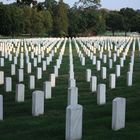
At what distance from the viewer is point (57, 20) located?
69938 millimetres

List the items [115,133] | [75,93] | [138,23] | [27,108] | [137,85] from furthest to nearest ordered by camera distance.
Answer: [138,23], [137,85], [27,108], [75,93], [115,133]

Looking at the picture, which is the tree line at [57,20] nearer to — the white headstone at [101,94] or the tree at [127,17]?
the tree at [127,17]

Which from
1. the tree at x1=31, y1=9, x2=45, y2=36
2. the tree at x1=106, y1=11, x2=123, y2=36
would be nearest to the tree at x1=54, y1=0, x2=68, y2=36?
the tree at x1=31, y1=9, x2=45, y2=36

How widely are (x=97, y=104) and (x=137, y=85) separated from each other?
372 cm

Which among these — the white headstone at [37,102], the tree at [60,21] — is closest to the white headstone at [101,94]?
the white headstone at [37,102]

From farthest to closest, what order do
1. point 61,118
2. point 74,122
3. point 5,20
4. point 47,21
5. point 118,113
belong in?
point 47,21
point 5,20
point 61,118
point 118,113
point 74,122

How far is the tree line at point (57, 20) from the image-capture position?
57.4m

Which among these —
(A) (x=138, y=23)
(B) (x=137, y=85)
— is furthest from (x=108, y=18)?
(B) (x=137, y=85)

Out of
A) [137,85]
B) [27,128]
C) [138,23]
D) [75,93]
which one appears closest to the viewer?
[27,128]

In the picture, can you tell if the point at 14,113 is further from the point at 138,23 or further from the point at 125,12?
the point at 125,12

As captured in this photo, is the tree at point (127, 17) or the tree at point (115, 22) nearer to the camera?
the tree at point (127, 17)

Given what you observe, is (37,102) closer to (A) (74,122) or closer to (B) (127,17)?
(A) (74,122)

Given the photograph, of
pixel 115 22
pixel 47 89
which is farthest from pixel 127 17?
pixel 47 89

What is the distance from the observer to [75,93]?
8773mm
